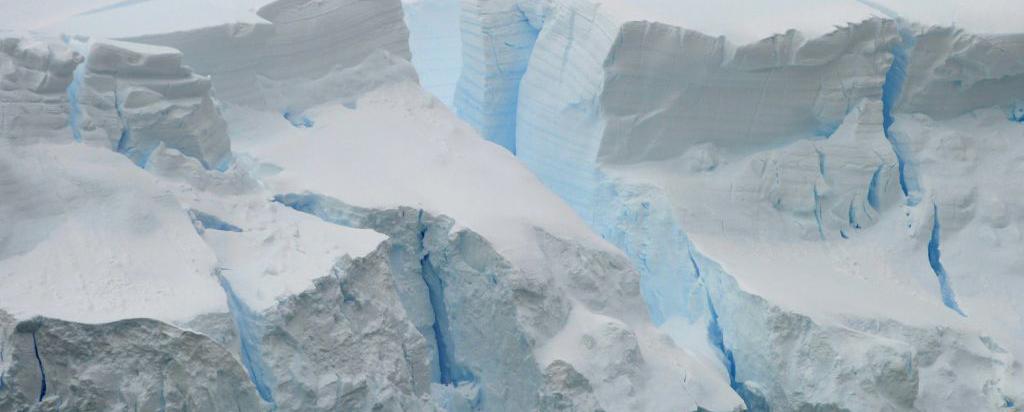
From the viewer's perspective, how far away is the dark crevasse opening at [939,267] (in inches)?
196

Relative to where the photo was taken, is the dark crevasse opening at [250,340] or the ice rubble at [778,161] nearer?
the dark crevasse opening at [250,340]

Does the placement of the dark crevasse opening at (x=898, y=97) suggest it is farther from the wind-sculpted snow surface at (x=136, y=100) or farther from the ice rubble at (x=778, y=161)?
the wind-sculpted snow surface at (x=136, y=100)

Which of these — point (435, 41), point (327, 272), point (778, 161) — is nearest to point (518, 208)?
point (327, 272)

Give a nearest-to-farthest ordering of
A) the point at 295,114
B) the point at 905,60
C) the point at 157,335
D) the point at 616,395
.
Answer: the point at 157,335, the point at 616,395, the point at 295,114, the point at 905,60

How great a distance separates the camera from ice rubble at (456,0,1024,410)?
495 centimetres

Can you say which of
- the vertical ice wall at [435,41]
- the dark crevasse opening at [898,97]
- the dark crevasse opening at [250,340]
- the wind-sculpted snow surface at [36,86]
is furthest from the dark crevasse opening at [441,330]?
the vertical ice wall at [435,41]

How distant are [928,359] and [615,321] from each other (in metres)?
1.18

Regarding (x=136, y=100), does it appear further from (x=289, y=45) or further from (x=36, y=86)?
(x=289, y=45)

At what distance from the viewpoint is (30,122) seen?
12.7ft

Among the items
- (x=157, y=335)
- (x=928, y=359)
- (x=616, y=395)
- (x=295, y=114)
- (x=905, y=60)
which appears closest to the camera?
(x=157, y=335)

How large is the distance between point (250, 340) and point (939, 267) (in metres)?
2.76

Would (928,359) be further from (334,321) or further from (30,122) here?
(30,122)

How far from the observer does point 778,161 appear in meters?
5.25

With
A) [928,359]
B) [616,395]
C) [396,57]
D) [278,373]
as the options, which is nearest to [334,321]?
[278,373]
